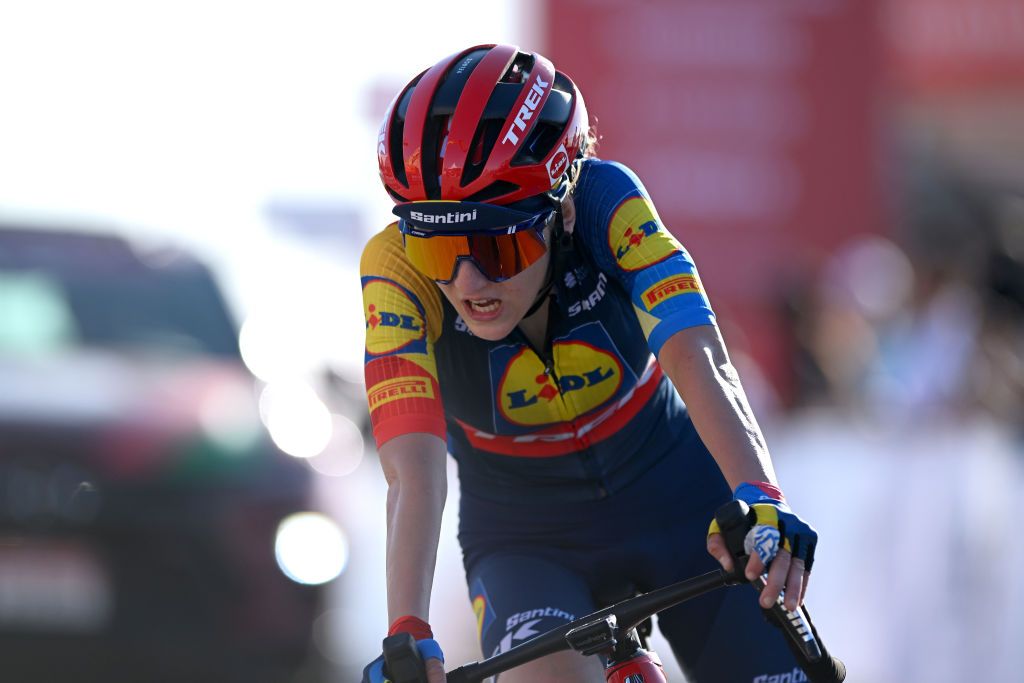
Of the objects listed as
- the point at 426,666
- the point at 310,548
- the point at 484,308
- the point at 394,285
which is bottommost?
the point at 426,666

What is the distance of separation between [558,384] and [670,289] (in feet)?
1.52

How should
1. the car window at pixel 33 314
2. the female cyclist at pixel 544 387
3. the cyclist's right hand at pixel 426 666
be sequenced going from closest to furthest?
the cyclist's right hand at pixel 426 666
the female cyclist at pixel 544 387
the car window at pixel 33 314

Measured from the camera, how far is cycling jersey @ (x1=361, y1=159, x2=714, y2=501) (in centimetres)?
368

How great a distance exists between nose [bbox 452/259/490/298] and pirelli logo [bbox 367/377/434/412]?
8.3 inches

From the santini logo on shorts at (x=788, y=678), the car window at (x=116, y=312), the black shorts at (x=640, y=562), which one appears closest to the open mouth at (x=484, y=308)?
the black shorts at (x=640, y=562)

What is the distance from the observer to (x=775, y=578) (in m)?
3.10

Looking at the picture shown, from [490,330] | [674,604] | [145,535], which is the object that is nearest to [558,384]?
[490,330]

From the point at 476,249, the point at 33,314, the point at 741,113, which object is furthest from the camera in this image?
the point at 741,113

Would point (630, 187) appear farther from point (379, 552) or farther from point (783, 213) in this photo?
point (783, 213)

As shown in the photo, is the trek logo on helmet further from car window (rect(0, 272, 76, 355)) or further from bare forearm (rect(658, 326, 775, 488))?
car window (rect(0, 272, 76, 355))

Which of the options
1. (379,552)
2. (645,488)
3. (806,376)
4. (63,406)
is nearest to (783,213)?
(806,376)

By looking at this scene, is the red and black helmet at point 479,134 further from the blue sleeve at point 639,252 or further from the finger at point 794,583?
the finger at point 794,583

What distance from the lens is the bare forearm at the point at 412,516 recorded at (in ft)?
11.4

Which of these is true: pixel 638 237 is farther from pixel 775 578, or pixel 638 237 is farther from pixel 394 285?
pixel 775 578
